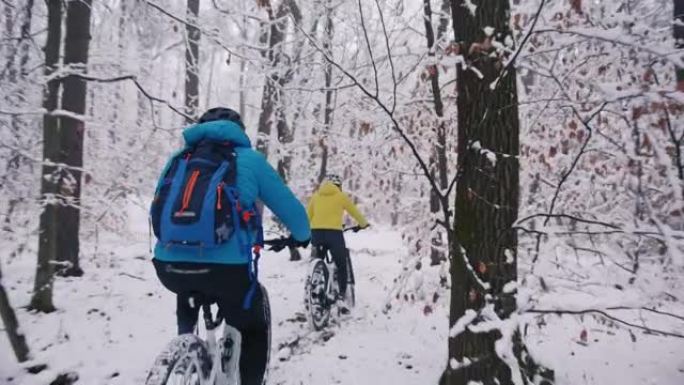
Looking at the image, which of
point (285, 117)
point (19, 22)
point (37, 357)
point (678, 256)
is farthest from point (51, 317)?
point (285, 117)

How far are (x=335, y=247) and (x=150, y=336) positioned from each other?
2.85m

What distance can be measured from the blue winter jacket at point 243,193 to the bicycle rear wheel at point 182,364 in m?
0.53

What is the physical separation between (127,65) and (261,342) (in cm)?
677

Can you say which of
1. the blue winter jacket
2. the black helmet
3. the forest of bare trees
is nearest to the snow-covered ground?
the forest of bare trees

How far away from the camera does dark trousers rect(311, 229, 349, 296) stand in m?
6.98

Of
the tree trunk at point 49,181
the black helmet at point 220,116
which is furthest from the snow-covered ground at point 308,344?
the black helmet at point 220,116

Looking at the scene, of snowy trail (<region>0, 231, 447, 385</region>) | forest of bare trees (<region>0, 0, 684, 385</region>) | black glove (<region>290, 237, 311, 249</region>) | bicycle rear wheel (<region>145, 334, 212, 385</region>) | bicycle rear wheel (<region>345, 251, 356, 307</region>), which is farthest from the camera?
bicycle rear wheel (<region>345, 251, 356, 307</region>)

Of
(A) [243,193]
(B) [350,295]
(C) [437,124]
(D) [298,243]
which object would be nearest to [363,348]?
(B) [350,295]

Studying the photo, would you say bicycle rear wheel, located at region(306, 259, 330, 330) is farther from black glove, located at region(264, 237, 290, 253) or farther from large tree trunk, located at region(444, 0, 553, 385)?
large tree trunk, located at region(444, 0, 553, 385)

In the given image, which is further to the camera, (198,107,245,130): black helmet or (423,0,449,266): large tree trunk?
(423,0,449,266): large tree trunk

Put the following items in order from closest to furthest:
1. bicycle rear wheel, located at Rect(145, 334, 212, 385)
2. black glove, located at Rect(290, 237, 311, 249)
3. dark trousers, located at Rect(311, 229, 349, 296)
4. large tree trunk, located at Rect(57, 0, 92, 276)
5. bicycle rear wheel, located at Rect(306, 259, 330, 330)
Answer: bicycle rear wheel, located at Rect(145, 334, 212, 385) < black glove, located at Rect(290, 237, 311, 249) < bicycle rear wheel, located at Rect(306, 259, 330, 330) < dark trousers, located at Rect(311, 229, 349, 296) < large tree trunk, located at Rect(57, 0, 92, 276)

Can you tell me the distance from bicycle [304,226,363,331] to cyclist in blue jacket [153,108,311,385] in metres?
2.93

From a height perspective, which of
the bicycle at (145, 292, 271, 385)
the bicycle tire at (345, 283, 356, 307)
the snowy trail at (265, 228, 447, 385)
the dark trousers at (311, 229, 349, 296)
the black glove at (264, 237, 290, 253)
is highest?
the black glove at (264, 237, 290, 253)

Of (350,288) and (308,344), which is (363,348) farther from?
(350,288)
